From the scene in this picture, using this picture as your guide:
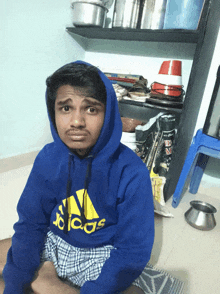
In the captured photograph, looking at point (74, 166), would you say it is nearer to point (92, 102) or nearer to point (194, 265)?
point (92, 102)

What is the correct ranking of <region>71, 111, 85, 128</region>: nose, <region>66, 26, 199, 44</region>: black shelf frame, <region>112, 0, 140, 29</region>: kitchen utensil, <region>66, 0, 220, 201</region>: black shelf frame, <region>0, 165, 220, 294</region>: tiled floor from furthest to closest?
<region>112, 0, 140, 29</region>: kitchen utensil < <region>66, 26, 199, 44</region>: black shelf frame < <region>66, 0, 220, 201</region>: black shelf frame < <region>0, 165, 220, 294</region>: tiled floor < <region>71, 111, 85, 128</region>: nose

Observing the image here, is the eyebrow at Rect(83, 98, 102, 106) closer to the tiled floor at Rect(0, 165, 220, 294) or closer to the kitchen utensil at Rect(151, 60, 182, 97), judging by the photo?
the tiled floor at Rect(0, 165, 220, 294)

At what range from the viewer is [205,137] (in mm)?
1180

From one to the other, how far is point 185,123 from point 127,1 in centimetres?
89

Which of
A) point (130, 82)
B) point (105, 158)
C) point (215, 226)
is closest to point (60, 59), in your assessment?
point (130, 82)

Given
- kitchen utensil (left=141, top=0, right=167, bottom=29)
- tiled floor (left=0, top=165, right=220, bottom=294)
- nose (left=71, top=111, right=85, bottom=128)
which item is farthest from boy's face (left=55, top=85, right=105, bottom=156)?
kitchen utensil (left=141, top=0, right=167, bottom=29)

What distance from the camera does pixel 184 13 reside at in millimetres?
1171

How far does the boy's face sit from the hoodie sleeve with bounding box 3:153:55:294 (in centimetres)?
16

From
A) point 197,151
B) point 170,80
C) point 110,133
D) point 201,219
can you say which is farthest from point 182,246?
point 170,80

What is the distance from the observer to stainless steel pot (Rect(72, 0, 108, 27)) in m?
1.41

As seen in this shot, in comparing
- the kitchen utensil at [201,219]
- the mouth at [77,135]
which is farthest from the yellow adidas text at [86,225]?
the kitchen utensil at [201,219]

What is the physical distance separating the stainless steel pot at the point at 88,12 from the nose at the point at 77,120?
1.22 meters

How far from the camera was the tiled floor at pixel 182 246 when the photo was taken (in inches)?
32.5

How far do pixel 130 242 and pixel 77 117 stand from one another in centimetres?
36
